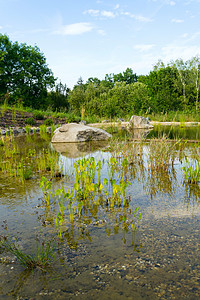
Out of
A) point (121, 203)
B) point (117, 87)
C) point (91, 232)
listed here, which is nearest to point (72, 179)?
point (121, 203)

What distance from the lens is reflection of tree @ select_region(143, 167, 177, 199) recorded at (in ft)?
12.1

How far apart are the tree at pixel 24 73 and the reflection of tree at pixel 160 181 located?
91.6 ft

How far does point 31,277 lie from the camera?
1.80 metres

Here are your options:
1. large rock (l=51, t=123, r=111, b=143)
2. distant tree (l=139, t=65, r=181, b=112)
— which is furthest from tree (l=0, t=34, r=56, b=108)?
large rock (l=51, t=123, r=111, b=143)

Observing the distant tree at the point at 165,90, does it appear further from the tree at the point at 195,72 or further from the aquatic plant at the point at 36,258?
the aquatic plant at the point at 36,258

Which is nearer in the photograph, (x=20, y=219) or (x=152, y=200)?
(x=20, y=219)

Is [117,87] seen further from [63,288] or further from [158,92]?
[63,288]

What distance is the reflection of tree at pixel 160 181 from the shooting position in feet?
12.1

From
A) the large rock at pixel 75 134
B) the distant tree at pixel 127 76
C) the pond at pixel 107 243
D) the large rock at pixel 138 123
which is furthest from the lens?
the distant tree at pixel 127 76

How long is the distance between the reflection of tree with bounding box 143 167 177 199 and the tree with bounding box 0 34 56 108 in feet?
91.6

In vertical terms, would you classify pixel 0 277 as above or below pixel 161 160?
below

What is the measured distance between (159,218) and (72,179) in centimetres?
197

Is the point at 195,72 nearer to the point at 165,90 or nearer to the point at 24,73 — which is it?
the point at 165,90

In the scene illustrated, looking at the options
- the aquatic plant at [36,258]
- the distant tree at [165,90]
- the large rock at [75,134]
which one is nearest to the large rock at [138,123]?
Answer: the large rock at [75,134]
